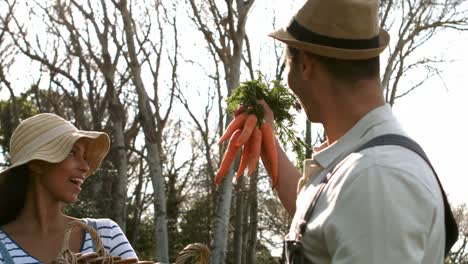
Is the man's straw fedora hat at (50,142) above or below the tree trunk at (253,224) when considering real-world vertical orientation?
Result: below

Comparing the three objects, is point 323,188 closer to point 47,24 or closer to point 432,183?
point 432,183

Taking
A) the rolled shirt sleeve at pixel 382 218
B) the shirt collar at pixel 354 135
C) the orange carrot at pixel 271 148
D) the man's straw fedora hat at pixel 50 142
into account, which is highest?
the man's straw fedora hat at pixel 50 142

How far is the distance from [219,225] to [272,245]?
12.2 metres

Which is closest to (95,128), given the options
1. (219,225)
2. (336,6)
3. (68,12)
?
(68,12)

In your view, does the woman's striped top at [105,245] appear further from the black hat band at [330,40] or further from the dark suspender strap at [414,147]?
the dark suspender strap at [414,147]

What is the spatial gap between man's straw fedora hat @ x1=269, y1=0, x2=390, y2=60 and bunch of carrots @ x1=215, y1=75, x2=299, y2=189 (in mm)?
921

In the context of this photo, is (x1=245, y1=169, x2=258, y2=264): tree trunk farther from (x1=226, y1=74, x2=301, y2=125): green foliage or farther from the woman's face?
(x1=226, y1=74, x2=301, y2=125): green foliage

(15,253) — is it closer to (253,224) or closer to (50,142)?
(50,142)

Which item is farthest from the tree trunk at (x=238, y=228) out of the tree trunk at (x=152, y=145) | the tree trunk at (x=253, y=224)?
the tree trunk at (x=152, y=145)

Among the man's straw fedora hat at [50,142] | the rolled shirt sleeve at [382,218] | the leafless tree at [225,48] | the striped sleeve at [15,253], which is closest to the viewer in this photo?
the rolled shirt sleeve at [382,218]

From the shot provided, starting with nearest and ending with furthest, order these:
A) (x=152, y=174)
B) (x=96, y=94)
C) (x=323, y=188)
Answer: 1. (x=323, y=188)
2. (x=152, y=174)
3. (x=96, y=94)

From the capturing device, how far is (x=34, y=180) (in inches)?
159

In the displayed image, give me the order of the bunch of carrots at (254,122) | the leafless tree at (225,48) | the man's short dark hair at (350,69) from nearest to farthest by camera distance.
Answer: the man's short dark hair at (350,69) → the bunch of carrots at (254,122) → the leafless tree at (225,48)

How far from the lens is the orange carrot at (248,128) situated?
3.28 meters
